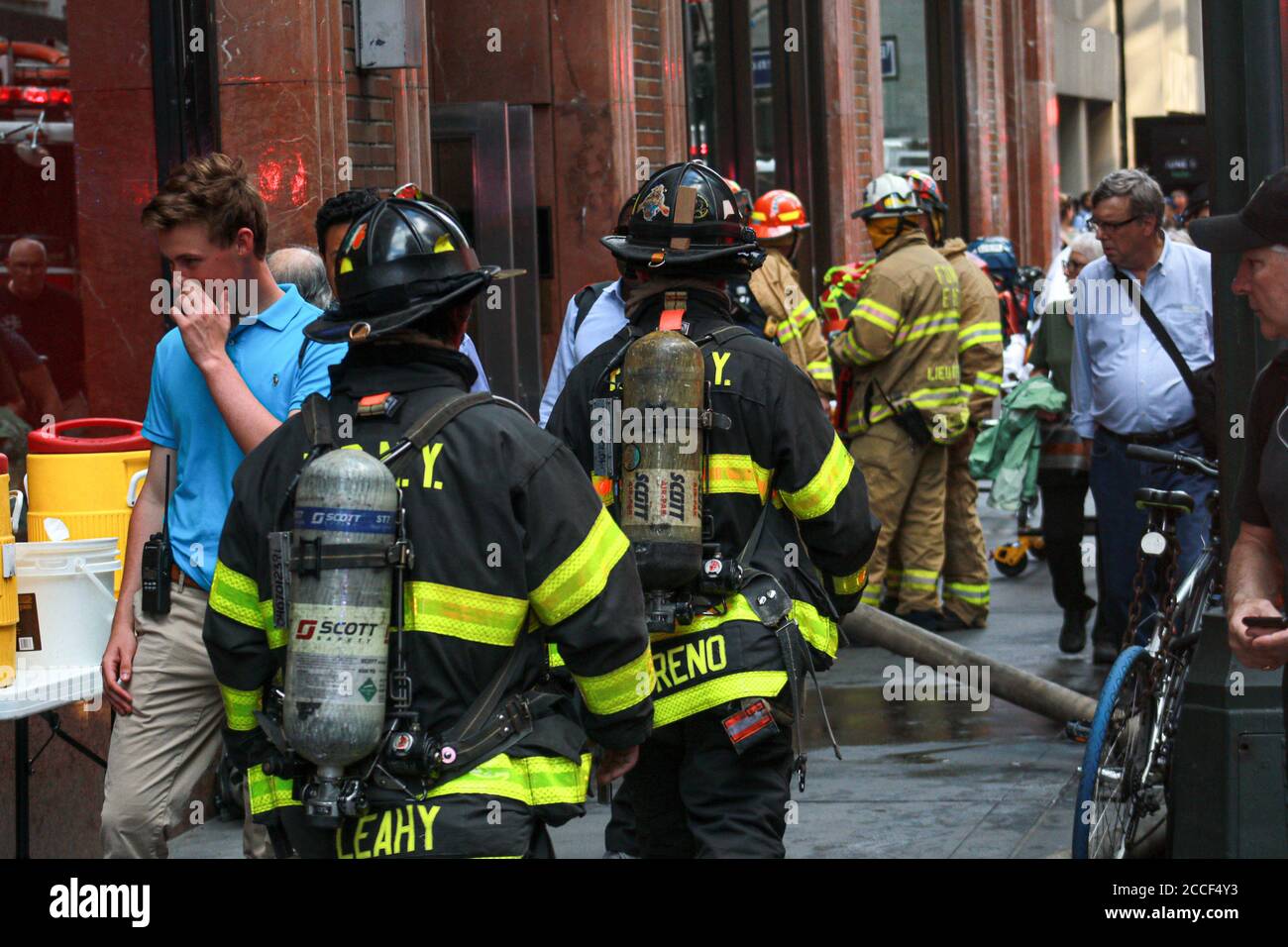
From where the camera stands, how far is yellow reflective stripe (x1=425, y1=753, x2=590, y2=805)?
334 centimetres

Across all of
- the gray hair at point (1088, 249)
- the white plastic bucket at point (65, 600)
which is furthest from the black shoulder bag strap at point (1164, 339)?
the white plastic bucket at point (65, 600)

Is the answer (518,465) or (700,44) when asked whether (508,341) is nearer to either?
(700,44)

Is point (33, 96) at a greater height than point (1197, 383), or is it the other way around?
point (33, 96)

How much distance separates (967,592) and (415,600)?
7.32 m

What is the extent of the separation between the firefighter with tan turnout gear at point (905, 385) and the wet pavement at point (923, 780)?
0.69 metres

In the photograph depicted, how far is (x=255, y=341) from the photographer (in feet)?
15.2

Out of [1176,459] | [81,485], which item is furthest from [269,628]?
[1176,459]

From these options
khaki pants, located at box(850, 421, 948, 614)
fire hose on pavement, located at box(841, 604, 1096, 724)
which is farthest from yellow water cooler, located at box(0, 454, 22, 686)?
khaki pants, located at box(850, 421, 948, 614)

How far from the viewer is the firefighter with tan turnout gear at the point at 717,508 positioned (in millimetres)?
4320

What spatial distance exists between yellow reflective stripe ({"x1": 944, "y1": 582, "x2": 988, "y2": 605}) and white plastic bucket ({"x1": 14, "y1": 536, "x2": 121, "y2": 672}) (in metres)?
5.96

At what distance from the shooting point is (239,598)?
3520 mm

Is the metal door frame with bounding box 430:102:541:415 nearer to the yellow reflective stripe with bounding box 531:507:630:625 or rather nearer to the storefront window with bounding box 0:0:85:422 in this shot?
the storefront window with bounding box 0:0:85:422
